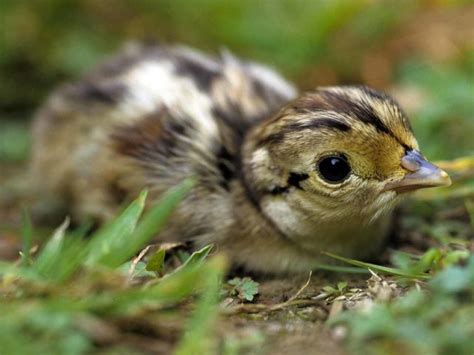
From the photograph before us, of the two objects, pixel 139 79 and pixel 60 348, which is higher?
pixel 139 79

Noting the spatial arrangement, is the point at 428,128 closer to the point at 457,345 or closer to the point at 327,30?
the point at 327,30

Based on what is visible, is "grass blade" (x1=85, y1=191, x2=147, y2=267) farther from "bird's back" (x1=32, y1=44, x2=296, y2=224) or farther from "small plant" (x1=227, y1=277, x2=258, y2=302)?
"bird's back" (x1=32, y1=44, x2=296, y2=224)

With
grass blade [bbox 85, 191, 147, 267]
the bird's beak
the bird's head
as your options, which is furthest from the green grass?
the bird's beak

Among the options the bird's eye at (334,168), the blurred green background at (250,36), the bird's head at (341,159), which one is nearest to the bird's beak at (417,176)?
the bird's head at (341,159)

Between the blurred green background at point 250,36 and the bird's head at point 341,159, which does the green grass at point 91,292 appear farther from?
the blurred green background at point 250,36

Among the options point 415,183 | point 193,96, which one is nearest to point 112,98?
point 193,96

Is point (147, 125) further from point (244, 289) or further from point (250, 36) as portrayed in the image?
point (250, 36)
